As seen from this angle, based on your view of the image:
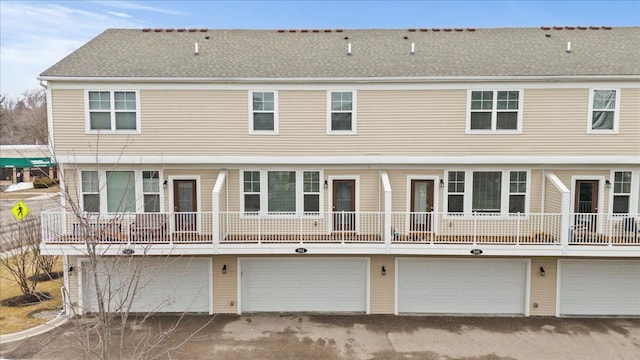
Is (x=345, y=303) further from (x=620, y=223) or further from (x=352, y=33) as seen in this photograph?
(x=352, y=33)

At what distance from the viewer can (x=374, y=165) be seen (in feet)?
42.7

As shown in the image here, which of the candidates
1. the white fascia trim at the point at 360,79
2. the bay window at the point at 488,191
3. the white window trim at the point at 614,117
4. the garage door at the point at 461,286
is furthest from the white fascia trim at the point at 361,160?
the garage door at the point at 461,286

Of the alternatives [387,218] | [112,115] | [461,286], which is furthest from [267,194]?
Answer: [461,286]

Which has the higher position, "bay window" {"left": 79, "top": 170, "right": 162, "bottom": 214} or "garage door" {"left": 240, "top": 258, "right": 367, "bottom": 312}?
"bay window" {"left": 79, "top": 170, "right": 162, "bottom": 214}

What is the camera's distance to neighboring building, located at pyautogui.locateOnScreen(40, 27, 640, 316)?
1250cm

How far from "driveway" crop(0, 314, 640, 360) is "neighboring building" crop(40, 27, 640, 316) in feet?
1.89

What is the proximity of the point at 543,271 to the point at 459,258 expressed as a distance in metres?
2.71

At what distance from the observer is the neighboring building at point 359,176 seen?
12500 millimetres

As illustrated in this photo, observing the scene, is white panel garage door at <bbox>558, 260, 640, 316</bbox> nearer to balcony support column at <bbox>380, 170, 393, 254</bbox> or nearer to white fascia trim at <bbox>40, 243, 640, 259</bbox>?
white fascia trim at <bbox>40, 243, 640, 259</bbox>

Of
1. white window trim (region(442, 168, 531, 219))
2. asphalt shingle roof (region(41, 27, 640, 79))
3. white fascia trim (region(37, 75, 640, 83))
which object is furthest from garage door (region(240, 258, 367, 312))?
asphalt shingle roof (region(41, 27, 640, 79))

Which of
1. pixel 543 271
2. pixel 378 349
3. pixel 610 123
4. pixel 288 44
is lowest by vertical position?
pixel 378 349

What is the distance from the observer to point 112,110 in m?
12.7

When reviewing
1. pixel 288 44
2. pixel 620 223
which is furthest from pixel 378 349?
pixel 288 44

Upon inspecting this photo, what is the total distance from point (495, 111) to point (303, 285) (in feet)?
27.6
